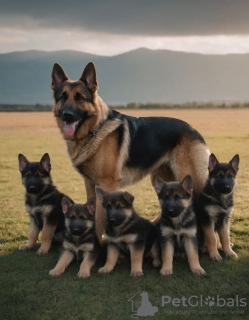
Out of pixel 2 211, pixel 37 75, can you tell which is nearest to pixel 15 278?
pixel 2 211

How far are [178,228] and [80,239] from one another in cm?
142

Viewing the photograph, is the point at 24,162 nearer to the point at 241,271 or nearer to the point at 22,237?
the point at 22,237

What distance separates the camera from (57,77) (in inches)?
274

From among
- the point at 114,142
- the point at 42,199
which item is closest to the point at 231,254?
the point at 114,142

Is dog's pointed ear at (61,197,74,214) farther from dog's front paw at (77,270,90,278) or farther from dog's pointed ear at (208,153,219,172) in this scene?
dog's pointed ear at (208,153,219,172)

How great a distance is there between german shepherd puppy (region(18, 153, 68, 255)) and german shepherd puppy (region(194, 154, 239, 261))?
228cm

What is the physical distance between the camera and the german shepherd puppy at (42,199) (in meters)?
6.81

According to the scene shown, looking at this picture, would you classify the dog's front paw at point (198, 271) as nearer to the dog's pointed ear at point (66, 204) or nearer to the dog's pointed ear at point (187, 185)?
A: the dog's pointed ear at point (187, 185)

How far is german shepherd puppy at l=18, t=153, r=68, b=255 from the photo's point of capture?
6.81m

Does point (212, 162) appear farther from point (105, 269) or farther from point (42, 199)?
point (42, 199)

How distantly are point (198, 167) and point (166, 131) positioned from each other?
0.85m

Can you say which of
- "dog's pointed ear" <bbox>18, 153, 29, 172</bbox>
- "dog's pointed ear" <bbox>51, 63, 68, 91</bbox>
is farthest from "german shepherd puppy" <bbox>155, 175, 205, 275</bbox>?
"dog's pointed ear" <bbox>51, 63, 68, 91</bbox>

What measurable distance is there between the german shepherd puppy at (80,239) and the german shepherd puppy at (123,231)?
215 millimetres

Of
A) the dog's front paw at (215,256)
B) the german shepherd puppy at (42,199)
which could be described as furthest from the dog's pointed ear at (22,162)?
the dog's front paw at (215,256)
